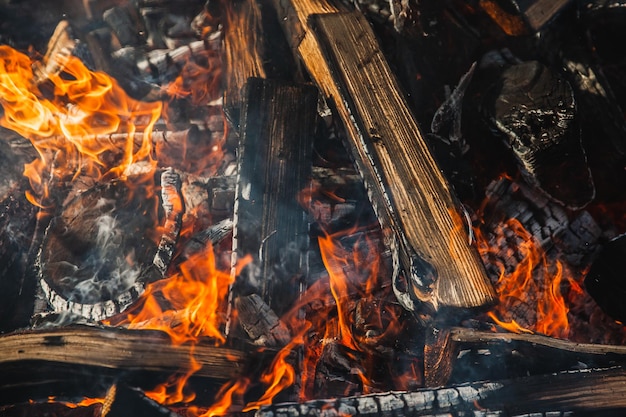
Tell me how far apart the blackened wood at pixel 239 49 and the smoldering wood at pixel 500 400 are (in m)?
2.10

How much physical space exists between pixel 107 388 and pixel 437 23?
3374mm

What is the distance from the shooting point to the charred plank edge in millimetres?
2240

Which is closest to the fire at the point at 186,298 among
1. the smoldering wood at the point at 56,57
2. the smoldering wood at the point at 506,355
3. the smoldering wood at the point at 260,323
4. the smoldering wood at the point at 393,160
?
the smoldering wood at the point at 260,323

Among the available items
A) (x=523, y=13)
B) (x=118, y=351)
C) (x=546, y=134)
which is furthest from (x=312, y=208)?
(x=523, y=13)

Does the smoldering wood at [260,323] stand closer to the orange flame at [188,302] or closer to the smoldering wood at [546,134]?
the orange flame at [188,302]

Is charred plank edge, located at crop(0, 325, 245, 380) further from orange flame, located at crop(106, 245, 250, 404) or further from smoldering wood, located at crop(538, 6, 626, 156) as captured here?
smoldering wood, located at crop(538, 6, 626, 156)

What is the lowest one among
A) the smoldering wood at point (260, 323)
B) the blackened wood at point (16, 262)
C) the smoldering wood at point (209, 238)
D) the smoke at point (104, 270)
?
the blackened wood at point (16, 262)

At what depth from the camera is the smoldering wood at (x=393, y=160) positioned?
2.14 m

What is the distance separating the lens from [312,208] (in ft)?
9.82

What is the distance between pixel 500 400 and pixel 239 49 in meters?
2.98

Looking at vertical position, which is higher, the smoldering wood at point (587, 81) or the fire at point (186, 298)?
the smoldering wood at point (587, 81)

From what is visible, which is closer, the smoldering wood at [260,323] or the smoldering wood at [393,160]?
the smoldering wood at [393,160]

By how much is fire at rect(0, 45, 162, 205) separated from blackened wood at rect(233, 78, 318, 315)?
1.41 meters

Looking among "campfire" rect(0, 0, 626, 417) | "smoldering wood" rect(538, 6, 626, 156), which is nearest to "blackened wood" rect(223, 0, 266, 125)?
"campfire" rect(0, 0, 626, 417)
